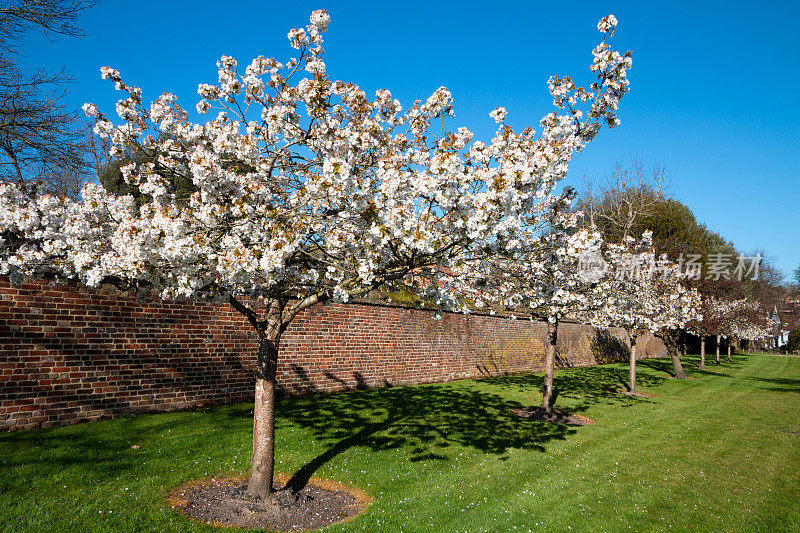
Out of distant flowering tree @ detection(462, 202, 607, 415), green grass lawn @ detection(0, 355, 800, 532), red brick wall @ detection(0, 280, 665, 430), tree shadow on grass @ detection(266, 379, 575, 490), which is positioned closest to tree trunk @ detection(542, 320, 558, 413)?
distant flowering tree @ detection(462, 202, 607, 415)

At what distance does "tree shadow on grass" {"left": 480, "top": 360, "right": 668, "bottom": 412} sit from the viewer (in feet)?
46.6

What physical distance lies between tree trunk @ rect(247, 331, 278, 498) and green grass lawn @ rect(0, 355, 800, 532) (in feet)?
2.66

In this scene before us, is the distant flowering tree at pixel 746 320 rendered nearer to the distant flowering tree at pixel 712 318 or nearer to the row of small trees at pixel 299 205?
the distant flowering tree at pixel 712 318

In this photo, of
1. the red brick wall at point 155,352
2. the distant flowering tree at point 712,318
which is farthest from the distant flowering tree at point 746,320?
the red brick wall at point 155,352

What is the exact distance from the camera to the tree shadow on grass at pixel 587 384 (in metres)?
14.2

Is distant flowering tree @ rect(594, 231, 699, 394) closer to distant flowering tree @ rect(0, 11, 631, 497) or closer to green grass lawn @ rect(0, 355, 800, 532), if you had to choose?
green grass lawn @ rect(0, 355, 800, 532)

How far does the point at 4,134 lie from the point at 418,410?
41.9ft

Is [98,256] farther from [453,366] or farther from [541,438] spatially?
[453,366]

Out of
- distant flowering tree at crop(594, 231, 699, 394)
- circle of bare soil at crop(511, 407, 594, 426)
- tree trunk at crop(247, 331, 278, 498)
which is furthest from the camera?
distant flowering tree at crop(594, 231, 699, 394)

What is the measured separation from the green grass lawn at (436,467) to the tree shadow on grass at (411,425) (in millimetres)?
45

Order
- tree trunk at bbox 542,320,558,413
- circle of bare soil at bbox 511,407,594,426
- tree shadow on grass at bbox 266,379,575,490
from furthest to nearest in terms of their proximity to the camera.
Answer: tree trunk at bbox 542,320,558,413
circle of bare soil at bbox 511,407,594,426
tree shadow on grass at bbox 266,379,575,490

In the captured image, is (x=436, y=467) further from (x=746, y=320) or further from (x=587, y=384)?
(x=746, y=320)

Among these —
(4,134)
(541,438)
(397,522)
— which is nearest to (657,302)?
(541,438)

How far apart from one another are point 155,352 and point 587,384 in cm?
1494
